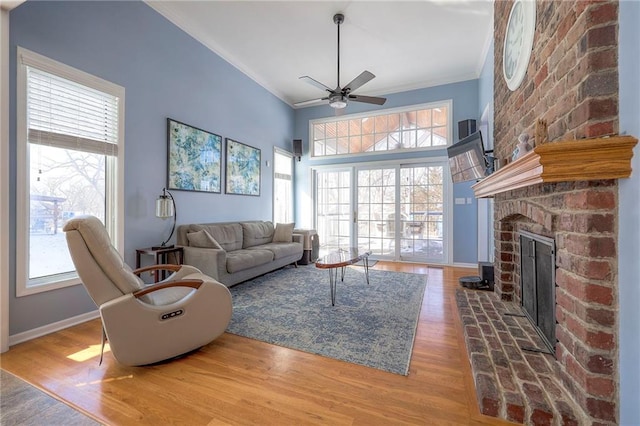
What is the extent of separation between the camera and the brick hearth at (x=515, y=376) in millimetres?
1303

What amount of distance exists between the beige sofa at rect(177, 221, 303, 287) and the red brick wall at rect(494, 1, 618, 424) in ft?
9.97

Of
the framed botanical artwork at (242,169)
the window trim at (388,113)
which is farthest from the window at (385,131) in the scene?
the framed botanical artwork at (242,169)

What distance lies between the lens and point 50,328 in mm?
2383

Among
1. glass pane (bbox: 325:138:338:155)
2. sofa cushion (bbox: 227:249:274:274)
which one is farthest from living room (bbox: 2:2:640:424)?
glass pane (bbox: 325:138:338:155)

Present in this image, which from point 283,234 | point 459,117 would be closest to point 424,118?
point 459,117

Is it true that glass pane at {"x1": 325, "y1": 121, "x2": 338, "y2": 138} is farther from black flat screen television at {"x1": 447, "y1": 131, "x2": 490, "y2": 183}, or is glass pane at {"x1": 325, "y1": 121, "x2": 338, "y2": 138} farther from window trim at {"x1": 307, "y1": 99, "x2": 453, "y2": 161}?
black flat screen television at {"x1": 447, "y1": 131, "x2": 490, "y2": 183}

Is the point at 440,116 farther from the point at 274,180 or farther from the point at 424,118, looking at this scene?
the point at 274,180

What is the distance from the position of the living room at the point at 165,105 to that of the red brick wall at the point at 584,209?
0.12 ft

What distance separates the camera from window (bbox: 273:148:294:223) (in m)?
5.85

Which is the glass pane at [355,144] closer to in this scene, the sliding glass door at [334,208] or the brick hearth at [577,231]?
the sliding glass door at [334,208]

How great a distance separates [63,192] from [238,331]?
2.09 meters

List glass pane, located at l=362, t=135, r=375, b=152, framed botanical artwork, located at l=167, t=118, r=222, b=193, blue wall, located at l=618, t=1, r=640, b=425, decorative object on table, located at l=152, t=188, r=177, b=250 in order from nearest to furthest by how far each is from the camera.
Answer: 1. blue wall, located at l=618, t=1, r=640, b=425
2. decorative object on table, located at l=152, t=188, r=177, b=250
3. framed botanical artwork, located at l=167, t=118, r=222, b=193
4. glass pane, located at l=362, t=135, r=375, b=152

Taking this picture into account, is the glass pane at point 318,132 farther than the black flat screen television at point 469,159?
Yes

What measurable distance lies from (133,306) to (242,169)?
336cm
